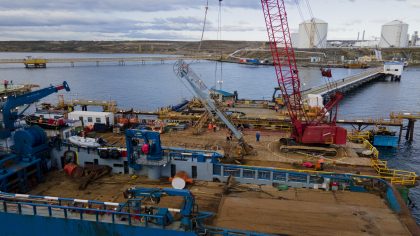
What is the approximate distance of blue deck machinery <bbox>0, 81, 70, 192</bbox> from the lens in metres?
19.8

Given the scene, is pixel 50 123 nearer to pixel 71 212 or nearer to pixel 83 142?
pixel 83 142

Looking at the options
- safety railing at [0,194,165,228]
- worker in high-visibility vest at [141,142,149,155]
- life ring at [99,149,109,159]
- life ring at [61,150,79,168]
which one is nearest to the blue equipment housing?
worker in high-visibility vest at [141,142,149,155]

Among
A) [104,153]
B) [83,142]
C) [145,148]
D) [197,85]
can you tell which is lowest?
[104,153]

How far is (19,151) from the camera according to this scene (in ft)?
69.2

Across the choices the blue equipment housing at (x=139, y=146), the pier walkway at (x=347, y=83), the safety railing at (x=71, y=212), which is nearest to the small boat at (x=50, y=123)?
the blue equipment housing at (x=139, y=146)

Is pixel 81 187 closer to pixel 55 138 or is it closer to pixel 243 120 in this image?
pixel 55 138

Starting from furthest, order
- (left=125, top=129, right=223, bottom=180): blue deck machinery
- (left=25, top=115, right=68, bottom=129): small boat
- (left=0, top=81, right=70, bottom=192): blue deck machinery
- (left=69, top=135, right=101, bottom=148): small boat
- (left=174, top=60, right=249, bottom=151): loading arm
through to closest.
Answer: (left=25, top=115, right=68, bottom=129): small boat → (left=174, top=60, right=249, bottom=151): loading arm → (left=69, top=135, right=101, bottom=148): small boat → (left=125, top=129, right=223, bottom=180): blue deck machinery → (left=0, top=81, right=70, bottom=192): blue deck machinery

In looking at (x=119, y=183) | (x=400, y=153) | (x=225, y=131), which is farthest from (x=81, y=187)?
(x=400, y=153)

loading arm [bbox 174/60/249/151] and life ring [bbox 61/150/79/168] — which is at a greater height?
loading arm [bbox 174/60/249/151]

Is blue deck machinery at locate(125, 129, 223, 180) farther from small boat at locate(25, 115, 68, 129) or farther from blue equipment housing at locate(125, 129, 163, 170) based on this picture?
small boat at locate(25, 115, 68, 129)

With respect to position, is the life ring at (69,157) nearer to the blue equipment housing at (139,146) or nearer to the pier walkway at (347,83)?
the blue equipment housing at (139,146)

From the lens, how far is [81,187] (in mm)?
20453

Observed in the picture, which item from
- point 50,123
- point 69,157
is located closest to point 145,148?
point 69,157

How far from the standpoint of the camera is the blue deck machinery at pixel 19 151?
1975 centimetres
